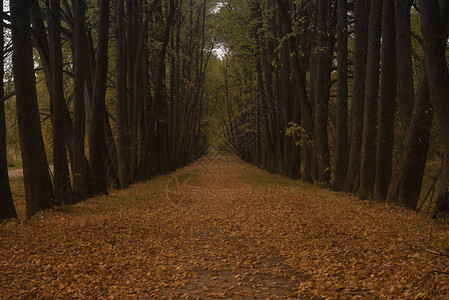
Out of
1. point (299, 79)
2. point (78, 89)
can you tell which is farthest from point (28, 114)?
point (299, 79)

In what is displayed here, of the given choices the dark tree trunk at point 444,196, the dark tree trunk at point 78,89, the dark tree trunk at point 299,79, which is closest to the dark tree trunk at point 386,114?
the dark tree trunk at point 444,196

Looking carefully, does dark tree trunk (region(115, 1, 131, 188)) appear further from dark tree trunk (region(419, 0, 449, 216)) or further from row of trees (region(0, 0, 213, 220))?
dark tree trunk (region(419, 0, 449, 216))

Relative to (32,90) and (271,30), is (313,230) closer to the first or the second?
(32,90)

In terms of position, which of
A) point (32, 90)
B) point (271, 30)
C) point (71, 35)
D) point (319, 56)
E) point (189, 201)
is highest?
point (271, 30)

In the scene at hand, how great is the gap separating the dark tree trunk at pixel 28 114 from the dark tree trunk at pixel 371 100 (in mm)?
9485

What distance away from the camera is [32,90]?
398 inches

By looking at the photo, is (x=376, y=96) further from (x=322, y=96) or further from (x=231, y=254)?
(x=231, y=254)

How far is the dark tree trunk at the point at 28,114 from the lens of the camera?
32.0ft

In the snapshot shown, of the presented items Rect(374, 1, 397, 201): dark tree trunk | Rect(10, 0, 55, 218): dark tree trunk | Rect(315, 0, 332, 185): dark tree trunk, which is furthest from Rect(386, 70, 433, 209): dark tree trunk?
Rect(10, 0, 55, 218): dark tree trunk

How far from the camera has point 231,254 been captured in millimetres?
7582

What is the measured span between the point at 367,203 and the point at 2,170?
9577mm

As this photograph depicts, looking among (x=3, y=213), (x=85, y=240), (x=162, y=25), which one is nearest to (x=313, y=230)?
(x=85, y=240)

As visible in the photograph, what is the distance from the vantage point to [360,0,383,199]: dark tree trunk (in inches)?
488

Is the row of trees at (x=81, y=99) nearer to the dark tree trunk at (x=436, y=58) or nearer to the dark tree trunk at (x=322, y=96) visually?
the dark tree trunk at (x=322, y=96)
